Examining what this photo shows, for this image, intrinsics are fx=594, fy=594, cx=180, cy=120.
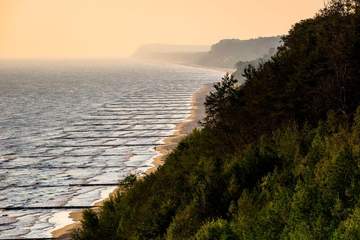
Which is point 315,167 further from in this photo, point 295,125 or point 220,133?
point 220,133

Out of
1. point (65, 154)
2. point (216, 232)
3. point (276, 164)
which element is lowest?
point (65, 154)

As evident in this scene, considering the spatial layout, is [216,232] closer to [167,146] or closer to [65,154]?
[65,154]

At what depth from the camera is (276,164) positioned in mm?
13680

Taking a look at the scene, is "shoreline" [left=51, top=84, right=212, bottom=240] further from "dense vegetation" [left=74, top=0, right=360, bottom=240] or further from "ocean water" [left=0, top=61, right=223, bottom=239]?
"dense vegetation" [left=74, top=0, right=360, bottom=240]

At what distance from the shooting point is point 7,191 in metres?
28.3

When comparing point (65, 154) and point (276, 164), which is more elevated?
point (276, 164)

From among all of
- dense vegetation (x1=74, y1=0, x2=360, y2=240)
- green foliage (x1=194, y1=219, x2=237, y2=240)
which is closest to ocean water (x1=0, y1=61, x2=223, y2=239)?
dense vegetation (x1=74, y1=0, x2=360, y2=240)

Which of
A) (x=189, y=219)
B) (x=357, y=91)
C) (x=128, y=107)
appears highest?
(x=357, y=91)

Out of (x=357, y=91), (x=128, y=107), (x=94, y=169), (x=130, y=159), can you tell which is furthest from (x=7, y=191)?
(x=128, y=107)

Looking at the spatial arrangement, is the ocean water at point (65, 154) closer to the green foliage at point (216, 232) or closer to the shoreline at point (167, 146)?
the shoreline at point (167, 146)

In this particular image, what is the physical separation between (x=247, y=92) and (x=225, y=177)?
572 centimetres

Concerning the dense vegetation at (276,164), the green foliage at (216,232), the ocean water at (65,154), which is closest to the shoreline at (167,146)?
the ocean water at (65,154)

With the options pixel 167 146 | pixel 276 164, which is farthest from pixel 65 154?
pixel 276 164

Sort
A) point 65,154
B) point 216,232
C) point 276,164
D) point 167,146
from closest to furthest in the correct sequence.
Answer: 1. point 216,232
2. point 276,164
3. point 65,154
4. point 167,146
